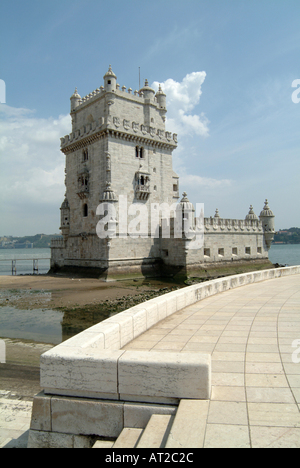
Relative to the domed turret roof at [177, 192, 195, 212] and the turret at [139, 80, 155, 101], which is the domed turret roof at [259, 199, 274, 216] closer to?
the domed turret roof at [177, 192, 195, 212]

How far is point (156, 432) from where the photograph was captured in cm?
398

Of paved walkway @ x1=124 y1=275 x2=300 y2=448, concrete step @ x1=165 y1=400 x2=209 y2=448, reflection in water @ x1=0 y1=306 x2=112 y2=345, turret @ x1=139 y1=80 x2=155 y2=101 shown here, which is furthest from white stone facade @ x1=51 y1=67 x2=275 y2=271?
concrete step @ x1=165 y1=400 x2=209 y2=448

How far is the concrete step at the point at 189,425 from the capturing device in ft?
11.4

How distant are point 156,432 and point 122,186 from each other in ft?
88.6

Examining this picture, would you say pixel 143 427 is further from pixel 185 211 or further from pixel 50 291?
pixel 185 211

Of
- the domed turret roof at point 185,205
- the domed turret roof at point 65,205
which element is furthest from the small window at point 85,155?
the domed turret roof at point 185,205

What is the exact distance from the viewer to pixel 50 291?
2391 centimetres

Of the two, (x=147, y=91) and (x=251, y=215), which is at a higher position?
(x=147, y=91)

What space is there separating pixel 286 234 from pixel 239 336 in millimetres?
165173

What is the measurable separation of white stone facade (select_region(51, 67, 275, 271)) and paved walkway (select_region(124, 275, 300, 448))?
1933 centimetres

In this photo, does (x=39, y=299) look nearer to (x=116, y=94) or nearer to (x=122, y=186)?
(x=122, y=186)
